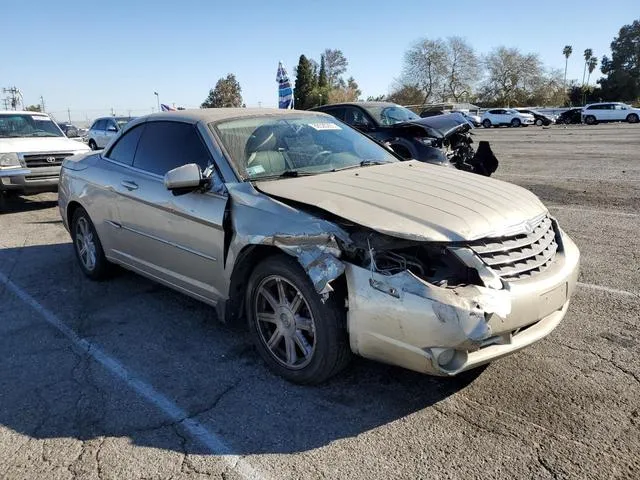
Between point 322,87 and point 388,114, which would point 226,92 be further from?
point 388,114

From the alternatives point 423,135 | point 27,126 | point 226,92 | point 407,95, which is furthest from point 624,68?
point 27,126

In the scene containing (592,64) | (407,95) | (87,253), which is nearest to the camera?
(87,253)

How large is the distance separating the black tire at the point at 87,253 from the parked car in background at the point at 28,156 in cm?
441

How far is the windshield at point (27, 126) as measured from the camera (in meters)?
10.6

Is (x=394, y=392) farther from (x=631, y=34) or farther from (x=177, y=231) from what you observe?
(x=631, y=34)

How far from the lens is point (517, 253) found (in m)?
3.12

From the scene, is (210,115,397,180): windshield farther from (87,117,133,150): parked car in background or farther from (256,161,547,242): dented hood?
(87,117,133,150): parked car in background

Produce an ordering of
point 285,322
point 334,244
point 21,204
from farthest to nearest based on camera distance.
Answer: point 21,204, point 285,322, point 334,244

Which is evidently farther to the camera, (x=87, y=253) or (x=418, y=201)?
(x=87, y=253)

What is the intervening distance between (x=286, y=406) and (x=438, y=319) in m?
1.08

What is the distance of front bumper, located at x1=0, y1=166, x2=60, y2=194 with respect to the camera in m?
9.30

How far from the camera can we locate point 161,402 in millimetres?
3273

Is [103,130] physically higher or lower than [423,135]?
lower

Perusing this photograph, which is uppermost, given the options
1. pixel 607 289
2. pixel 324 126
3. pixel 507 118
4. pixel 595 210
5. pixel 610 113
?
pixel 324 126
